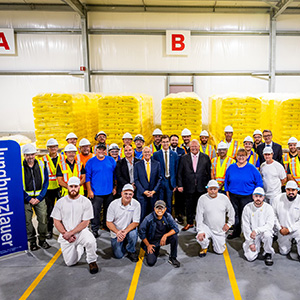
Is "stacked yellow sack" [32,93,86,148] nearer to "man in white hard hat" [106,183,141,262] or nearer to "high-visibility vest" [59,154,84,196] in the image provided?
"high-visibility vest" [59,154,84,196]

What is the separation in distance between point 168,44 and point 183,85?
1954mm

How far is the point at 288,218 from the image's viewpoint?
5.49m

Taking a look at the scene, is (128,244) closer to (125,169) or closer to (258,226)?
(125,169)

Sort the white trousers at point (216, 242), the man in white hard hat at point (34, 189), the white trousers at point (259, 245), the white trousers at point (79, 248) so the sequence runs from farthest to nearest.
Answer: the man in white hard hat at point (34, 189), the white trousers at point (216, 242), the white trousers at point (259, 245), the white trousers at point (79, 248)

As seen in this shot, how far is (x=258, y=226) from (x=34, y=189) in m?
4.22

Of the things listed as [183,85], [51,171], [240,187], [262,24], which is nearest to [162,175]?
[240,187]

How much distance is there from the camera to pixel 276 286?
4547 millimetres

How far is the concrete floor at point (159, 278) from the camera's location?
444 cm

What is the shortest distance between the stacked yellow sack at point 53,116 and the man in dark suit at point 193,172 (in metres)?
3.41

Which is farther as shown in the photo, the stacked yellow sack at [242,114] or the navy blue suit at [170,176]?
the stacked yellow sack at [242,114]

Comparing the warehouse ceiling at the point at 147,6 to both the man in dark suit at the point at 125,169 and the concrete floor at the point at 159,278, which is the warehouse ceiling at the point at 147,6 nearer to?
the man in dark suit at the point at 125,169

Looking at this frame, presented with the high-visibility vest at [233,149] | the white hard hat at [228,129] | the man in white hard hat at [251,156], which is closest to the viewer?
the man in white hard hat at [251,156]

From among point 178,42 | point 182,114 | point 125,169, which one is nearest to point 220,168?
point 125,169

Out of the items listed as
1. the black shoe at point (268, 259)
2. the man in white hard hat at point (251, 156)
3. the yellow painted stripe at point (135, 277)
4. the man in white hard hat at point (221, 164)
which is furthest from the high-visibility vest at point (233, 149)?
the yellow painted stripe at point (135, 277)
